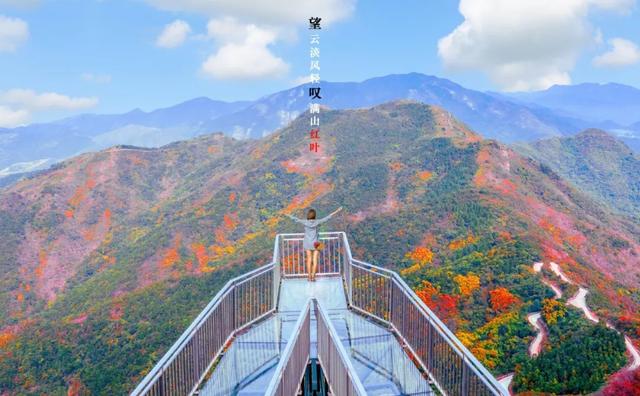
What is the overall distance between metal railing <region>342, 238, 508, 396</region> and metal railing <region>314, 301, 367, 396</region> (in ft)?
4.29

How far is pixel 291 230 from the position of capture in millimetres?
50156

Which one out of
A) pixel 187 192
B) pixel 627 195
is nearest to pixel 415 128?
pixel 187 192

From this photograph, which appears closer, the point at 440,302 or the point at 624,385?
the point at 624,385

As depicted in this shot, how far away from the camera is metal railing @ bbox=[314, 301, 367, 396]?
4.49 m

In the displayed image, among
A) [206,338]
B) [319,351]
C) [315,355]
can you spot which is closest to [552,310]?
[315,355]

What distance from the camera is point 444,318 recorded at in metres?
25.4

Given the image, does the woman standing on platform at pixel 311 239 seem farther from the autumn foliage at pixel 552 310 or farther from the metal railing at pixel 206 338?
the autumn foliage at pixel 552 310

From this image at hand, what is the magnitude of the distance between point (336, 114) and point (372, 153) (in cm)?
1959

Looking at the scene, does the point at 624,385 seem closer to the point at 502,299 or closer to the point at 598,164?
the point at 502,299

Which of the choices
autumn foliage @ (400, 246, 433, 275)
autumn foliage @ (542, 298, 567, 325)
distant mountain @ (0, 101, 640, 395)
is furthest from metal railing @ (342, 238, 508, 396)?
autumn foliage @ (400, 246, 433, 275)

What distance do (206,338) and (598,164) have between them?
118 m

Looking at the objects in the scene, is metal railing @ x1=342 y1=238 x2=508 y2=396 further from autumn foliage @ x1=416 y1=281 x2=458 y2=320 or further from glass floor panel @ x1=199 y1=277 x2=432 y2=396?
autumn foliage @ x1=416 y1=281 x2=458 y2=320

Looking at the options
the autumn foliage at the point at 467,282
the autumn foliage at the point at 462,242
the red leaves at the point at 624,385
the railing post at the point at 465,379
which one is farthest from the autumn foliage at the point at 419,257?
the railing post at the point at 465,379

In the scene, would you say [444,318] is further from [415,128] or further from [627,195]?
[627,195]
